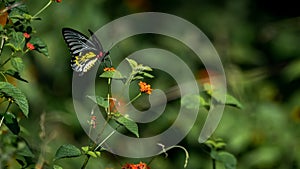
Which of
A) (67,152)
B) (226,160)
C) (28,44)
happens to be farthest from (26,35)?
(226,160)

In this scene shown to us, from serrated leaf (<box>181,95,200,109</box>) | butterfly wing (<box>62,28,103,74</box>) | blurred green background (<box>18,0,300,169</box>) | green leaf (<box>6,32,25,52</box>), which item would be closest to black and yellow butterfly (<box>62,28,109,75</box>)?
butterfly wing (<box>62,28,103,74</box>)

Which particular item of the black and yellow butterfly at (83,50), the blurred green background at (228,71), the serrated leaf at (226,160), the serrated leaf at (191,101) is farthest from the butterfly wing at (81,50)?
the blurred green background at (228,71)

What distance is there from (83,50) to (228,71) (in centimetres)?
194

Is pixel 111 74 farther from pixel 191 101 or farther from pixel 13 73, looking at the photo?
pixel 191 101

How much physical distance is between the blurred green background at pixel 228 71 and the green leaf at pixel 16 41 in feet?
3.42

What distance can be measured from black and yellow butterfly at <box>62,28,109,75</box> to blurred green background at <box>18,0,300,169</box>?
0.98m

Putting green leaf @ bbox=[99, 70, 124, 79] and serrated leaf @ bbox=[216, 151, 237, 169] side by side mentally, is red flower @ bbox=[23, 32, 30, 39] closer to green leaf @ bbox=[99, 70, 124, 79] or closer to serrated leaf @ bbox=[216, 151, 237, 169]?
green leaf @ bbox=[99, 70, 124, 79]

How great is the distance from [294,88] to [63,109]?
1133 millimetres

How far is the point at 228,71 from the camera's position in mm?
3285

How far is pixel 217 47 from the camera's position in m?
3.59

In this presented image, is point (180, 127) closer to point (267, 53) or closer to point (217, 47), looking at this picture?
point (217, 47)

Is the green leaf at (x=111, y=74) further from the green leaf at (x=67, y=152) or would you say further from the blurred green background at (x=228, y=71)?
the blurred green background at (x=228, y=71)

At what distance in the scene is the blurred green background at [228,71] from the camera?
294cm

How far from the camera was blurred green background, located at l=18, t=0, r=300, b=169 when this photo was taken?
2.94 m
